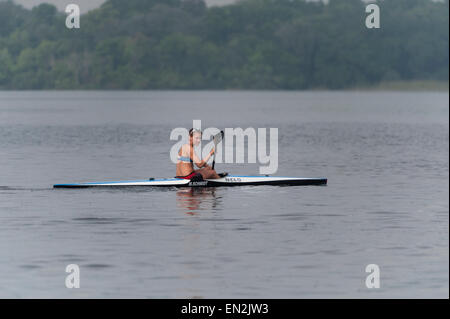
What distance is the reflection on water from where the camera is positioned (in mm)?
26391

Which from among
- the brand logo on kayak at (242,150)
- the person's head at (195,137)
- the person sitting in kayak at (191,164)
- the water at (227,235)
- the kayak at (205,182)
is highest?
the brand logo on kayak at (242,150)

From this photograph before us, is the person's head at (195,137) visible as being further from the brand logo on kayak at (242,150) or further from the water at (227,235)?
the water at (227,235)

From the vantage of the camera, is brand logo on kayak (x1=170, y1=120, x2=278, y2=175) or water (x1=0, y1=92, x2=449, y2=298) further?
brand logo on kayak (x1=170, y1=120, x2=278, y2=175)

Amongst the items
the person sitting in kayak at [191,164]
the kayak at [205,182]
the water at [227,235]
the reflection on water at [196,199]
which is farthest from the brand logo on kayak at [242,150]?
the water at [227,235]

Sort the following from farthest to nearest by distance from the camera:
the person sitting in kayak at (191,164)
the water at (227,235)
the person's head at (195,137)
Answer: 1. the person sitting in kayak at (191,164)
2. the person's head at (195,137)
3. the water at (227,235)

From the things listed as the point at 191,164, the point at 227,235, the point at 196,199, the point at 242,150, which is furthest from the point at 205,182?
the point at 242,150

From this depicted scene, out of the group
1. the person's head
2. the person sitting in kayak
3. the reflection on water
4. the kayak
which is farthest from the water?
the person's head

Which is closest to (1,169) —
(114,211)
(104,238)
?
(114,211)

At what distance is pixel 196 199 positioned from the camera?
28172 mm

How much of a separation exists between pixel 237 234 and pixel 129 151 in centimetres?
2934

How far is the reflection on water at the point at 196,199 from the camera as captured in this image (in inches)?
1039

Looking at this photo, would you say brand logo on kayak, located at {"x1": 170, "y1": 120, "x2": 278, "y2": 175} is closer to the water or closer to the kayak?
the kayak
